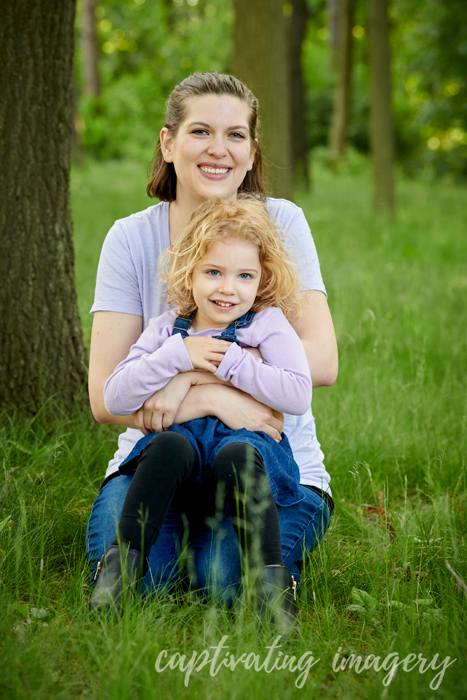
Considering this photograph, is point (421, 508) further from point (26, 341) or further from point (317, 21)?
point (317, 21)

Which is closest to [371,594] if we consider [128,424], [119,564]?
[119,564]

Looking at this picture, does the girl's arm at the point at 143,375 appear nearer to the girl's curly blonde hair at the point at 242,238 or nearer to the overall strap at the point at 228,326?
the overall strap at the point at 228,326

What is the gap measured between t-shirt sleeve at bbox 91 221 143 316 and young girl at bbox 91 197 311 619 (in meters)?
Result: 0.19

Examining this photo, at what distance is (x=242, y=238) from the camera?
2.02 m

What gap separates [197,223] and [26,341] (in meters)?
1.20

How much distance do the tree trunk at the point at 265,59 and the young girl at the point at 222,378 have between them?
4.04m

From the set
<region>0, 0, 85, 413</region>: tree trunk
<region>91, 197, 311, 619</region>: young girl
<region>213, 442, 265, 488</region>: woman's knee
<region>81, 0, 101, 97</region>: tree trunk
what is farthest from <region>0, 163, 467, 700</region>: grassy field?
<region>81, 0, 101, 97</region>: tree trunk

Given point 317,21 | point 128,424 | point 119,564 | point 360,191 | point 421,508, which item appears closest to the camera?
point 119,564

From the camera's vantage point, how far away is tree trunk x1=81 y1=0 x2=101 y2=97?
18.4 m

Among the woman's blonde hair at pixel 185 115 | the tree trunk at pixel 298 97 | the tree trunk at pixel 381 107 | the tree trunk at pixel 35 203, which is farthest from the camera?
the tree trunk at pixel 298 97

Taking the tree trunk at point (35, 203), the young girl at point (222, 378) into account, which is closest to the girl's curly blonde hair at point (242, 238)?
the young girl at point (222, 378)

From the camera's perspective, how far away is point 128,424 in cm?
211

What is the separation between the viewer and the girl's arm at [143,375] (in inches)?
75.2

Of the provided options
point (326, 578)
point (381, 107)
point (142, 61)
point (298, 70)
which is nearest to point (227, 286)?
point (326, 578)
